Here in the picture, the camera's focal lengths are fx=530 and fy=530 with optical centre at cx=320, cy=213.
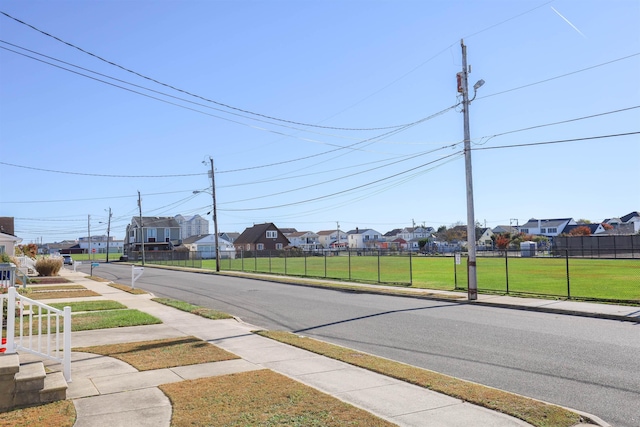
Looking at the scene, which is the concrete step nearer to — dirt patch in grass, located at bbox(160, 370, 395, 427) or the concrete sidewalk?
the concrete sidewalk

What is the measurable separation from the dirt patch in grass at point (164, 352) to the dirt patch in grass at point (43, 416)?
224 centimetres

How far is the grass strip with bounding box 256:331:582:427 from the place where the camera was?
6238 millimetres

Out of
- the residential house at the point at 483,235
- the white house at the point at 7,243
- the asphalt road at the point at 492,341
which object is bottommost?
the asphalt road at the point at 492,341

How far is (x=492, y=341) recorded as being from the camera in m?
11.7

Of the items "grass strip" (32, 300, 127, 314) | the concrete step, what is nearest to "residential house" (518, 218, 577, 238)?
"grass strip" (32, 300, 127, 314)

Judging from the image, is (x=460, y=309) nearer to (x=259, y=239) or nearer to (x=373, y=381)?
(x=373, y=381)

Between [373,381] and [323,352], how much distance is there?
7.40 feet

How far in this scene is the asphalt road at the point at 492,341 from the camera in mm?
7809

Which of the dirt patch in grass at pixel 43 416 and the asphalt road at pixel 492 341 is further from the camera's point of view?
the asphalt road at pixel 492 341

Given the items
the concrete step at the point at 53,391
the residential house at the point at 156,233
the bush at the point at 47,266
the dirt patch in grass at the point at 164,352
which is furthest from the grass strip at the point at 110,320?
the residential house at the point at 156,233

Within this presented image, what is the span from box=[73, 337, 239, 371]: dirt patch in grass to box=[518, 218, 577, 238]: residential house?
117511mm

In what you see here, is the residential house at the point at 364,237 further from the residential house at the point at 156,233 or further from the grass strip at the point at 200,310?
the grass strip at the point at 200,310

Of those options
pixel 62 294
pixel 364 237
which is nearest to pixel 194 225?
pixel 364 237

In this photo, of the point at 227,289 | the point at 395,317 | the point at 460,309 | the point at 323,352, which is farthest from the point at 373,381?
the point at 227,289
